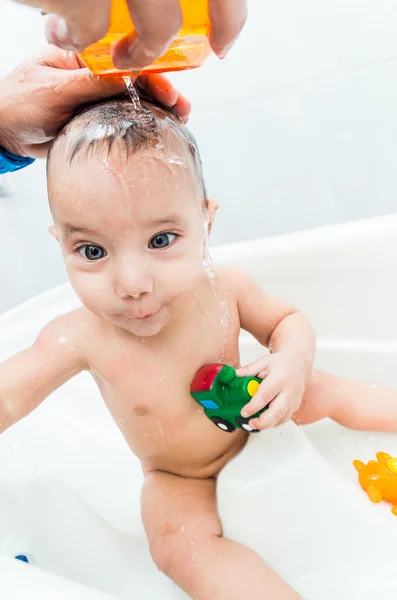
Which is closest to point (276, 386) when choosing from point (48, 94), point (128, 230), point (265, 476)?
point (265, 476)

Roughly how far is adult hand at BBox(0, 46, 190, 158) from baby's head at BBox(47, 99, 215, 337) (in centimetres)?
3

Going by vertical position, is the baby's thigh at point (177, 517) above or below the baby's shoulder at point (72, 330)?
below

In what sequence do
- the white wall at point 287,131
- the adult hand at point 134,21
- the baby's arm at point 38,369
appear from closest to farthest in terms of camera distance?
the adult hand at point 134,21
the baby's arm at point 38,369
the white wall at point 287,131

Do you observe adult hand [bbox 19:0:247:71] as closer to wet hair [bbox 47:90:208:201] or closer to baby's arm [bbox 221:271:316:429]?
wet hair [bbox 47:90:208:201]

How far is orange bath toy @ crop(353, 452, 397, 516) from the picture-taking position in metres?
0.95

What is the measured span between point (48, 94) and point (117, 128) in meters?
0.13

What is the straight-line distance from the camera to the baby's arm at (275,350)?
Answer: 81 cm

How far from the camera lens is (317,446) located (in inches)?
45.5

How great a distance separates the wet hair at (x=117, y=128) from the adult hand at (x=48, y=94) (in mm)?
21

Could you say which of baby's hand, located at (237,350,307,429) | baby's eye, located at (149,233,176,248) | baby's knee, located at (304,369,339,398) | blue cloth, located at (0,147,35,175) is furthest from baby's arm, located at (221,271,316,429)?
blue cloth, located at (0,147,35,175)

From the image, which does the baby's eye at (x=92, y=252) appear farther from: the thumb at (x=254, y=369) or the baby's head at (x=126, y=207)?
the thumb at (x=254, y=369)

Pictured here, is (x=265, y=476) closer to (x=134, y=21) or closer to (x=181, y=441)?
(x=181, y=441)

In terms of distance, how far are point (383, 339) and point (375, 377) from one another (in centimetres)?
8

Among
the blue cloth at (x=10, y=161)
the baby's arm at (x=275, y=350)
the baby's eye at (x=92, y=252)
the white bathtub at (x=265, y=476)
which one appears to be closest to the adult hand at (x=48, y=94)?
the blue cloth at (x=10, y=161)
